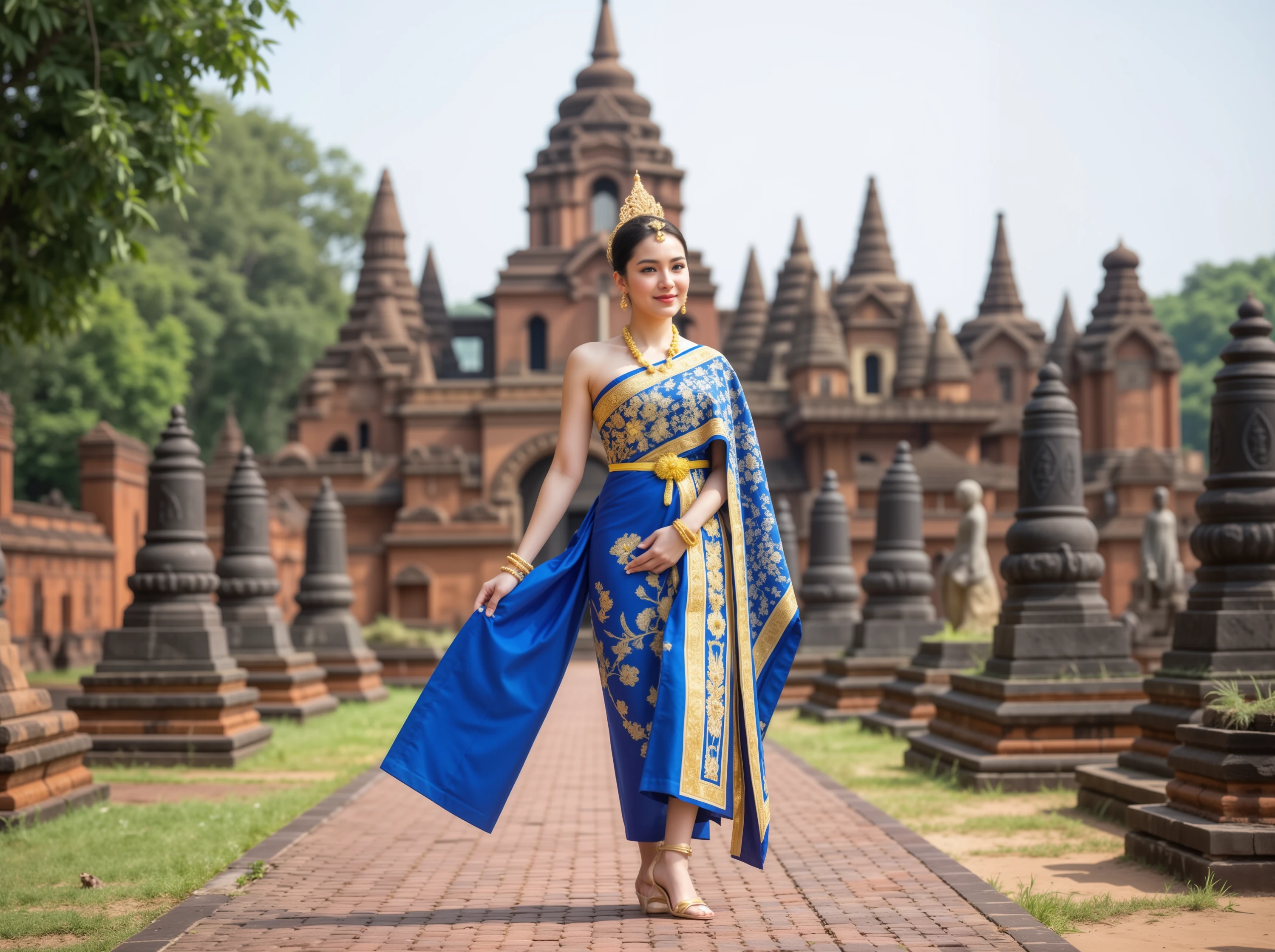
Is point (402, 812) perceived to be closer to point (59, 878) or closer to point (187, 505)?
point (59, 878)

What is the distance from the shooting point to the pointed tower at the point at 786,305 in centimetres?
4206

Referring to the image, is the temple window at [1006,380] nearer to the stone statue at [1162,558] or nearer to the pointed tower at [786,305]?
the pointed tower at [786,305]

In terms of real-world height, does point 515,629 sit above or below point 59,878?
above

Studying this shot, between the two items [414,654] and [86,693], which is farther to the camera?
[414,654]

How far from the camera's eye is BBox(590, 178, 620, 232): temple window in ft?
136

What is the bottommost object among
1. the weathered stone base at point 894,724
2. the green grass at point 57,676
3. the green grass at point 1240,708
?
the green grass at point 57,676

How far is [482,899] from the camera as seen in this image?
4.80 m

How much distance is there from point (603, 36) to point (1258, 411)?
134ft

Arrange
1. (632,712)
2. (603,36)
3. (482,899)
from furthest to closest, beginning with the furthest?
1. (603,36)
2. (482,899)
3. (632,712)

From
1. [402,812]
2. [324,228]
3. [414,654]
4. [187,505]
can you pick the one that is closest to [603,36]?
[324,228]

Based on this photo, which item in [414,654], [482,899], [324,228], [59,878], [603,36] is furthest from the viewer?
[324,228]

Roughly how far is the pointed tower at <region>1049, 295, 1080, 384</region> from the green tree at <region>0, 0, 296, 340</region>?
120 feet

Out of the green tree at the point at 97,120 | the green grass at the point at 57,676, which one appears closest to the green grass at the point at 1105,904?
the green tree at the point at 97,120

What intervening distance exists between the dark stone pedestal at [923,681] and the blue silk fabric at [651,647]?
18.7ft
